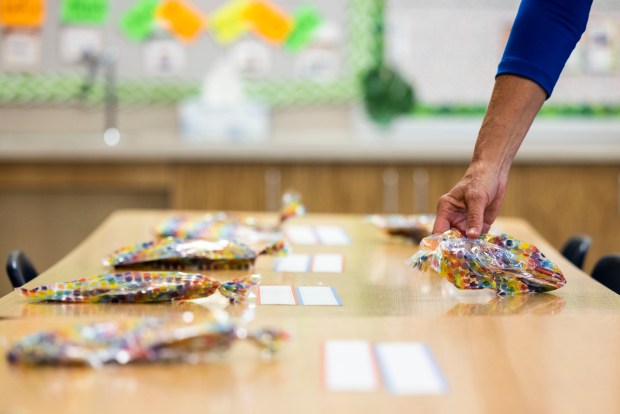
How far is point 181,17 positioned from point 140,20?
0.20 metres

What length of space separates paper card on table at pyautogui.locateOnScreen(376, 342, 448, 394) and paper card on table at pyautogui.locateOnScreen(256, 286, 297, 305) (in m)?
0.30

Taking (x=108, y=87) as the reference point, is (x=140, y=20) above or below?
above

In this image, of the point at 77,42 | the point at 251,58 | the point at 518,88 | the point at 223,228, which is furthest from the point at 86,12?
the point at 518,88

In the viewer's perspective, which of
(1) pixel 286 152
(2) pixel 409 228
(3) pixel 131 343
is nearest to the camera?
(3) pixel 131 343

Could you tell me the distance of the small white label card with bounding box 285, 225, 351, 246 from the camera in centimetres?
208

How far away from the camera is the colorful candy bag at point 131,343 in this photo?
92 cm

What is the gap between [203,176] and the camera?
3611 mm

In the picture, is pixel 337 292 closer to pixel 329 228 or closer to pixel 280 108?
pixel 329 228

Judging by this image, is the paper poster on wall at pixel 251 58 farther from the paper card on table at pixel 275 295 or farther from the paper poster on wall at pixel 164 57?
the paper card on table at pixel 275 295

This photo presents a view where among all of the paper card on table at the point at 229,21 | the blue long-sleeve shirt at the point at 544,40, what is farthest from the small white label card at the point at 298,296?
the paper card on table at the point at 229,21

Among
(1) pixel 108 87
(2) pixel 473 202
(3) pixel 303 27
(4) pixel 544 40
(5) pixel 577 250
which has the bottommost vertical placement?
(5) pixel 577 250

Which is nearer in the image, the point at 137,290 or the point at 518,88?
the point at 137,290

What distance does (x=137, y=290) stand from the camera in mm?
1291

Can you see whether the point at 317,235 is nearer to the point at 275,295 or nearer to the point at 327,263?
the point at 327,263
